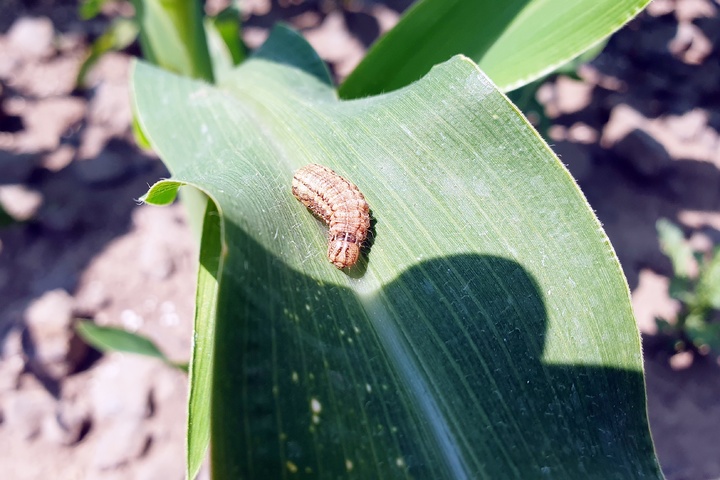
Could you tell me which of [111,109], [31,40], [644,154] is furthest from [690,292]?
[31,40]

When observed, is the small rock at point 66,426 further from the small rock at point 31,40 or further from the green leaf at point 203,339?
the small rock at point 31,40

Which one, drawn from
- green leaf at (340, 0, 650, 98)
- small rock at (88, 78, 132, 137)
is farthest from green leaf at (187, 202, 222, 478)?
small rock at (88, 78, 132, 137)

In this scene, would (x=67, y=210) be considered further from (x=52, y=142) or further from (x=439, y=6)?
(x=439, y=6)

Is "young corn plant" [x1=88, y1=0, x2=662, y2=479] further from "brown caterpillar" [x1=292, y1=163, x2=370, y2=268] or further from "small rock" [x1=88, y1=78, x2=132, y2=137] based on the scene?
"small rock" [x1=88, y1=78, x2=132, y2=137]

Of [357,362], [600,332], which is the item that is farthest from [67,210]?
[600,332]

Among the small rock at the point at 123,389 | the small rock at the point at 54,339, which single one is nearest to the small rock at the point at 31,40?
the small rock at the point at 54,339

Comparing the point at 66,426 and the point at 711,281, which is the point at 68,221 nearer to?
the point at 66,426
